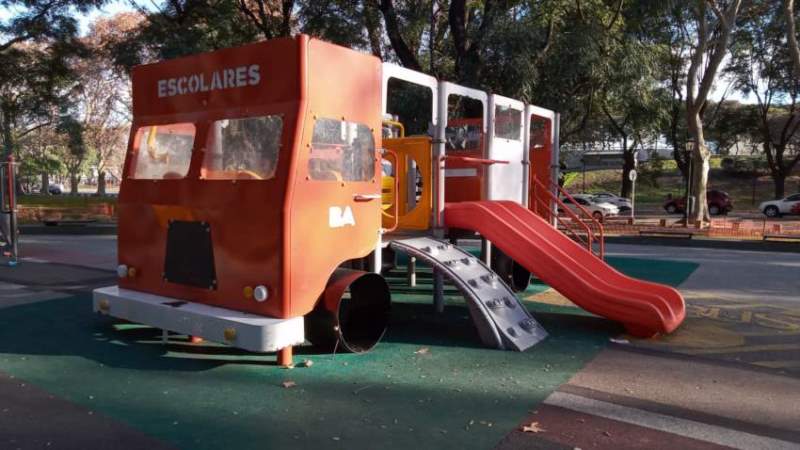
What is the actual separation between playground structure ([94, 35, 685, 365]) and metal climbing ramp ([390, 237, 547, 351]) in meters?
0.02

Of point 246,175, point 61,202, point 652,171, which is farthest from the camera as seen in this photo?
point 652,171

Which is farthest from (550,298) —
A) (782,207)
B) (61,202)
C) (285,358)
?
(61,202)

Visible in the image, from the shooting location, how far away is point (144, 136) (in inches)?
262

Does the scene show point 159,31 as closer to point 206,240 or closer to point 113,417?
point 206,240

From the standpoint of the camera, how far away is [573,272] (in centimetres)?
741

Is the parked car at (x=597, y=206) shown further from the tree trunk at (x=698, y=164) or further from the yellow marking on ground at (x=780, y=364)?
the yellow marking on ground at (x=780, y=364)

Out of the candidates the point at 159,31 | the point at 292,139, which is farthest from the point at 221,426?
the point at 159,31

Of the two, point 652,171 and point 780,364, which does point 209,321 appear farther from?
point 652,171

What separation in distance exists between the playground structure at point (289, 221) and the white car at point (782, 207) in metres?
33.3

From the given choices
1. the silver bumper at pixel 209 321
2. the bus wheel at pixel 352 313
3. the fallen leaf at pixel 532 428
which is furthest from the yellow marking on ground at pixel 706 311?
the silver bumper at pixel 209 321

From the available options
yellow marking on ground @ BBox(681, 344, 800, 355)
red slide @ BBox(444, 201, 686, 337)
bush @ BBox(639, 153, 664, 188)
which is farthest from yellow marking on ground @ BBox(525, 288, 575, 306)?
bush @ BBox(639, 153, 664, 188)

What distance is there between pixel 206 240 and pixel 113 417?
1.80 m

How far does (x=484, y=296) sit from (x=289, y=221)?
2477mm

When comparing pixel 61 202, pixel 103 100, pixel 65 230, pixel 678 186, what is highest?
pixel 103 100
